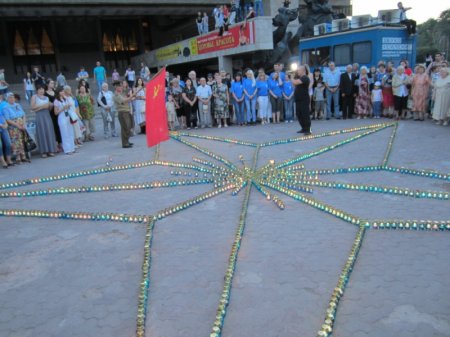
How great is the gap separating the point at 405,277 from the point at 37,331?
3131mm

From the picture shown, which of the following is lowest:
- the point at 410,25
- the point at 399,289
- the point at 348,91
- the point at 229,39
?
the point at 399,289

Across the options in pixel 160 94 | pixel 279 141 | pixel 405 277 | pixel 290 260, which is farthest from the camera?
pixel 279 141

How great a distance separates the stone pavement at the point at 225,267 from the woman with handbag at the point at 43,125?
332 cm

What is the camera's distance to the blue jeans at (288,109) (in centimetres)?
1247

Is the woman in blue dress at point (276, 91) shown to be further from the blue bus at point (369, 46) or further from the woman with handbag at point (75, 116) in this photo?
the woman with handbag at point (75, 116)

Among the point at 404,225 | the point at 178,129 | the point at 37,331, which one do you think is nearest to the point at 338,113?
the point at 178,129

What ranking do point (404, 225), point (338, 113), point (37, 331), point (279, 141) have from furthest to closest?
point (338, 113)
point (279, 141)
point (404, 225)
point (37, 331)

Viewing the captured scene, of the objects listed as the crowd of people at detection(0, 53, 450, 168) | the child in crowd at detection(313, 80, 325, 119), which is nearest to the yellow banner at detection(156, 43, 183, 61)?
the crowd of people at detection(0, 53, 450, 168)

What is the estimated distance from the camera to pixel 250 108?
12484 mm

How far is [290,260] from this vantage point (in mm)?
3986

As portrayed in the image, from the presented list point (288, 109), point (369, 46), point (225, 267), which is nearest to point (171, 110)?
point (288, 109)

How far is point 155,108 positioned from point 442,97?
723 centimetres

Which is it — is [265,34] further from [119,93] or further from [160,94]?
[160,94]

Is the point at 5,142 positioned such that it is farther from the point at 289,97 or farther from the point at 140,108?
the point at 289,97
